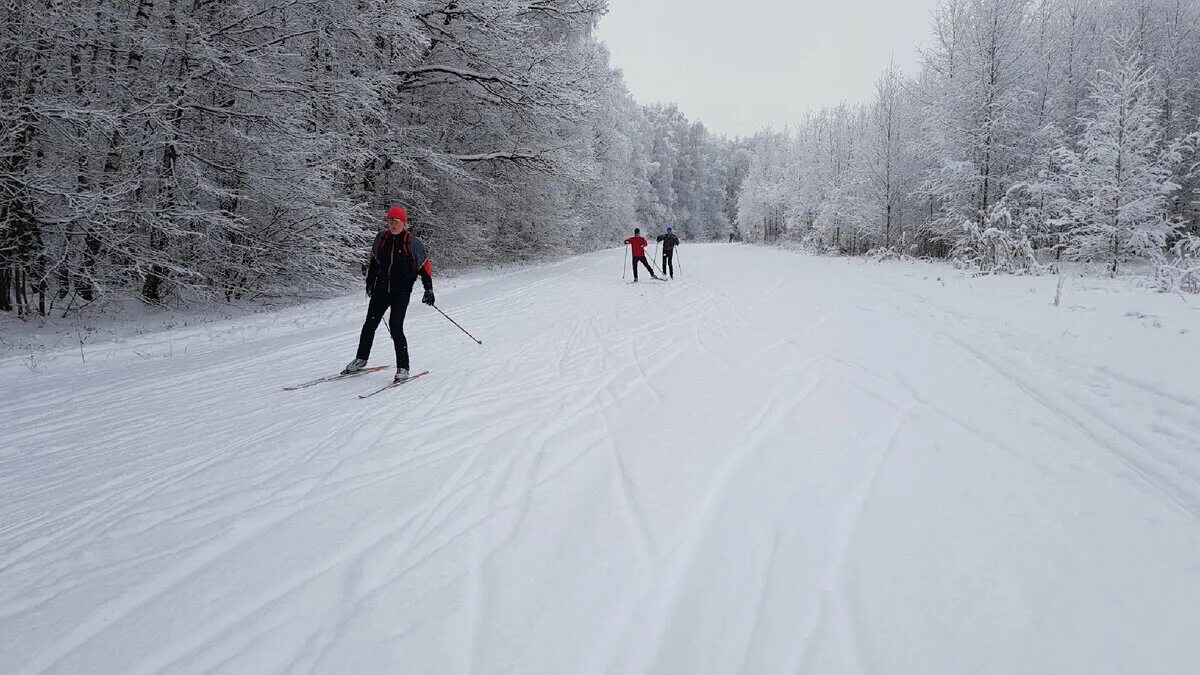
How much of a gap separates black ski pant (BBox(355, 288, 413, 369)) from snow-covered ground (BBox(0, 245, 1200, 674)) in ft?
1.18

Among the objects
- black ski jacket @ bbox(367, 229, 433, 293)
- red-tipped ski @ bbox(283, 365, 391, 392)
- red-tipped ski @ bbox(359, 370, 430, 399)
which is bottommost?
red-tipped ski @ bbox(359, 370, 430, 399)

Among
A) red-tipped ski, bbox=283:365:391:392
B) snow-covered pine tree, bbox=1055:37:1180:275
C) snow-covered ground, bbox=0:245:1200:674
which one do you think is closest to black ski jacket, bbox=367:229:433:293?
red-tipped ski, bbox=283:365:391:392

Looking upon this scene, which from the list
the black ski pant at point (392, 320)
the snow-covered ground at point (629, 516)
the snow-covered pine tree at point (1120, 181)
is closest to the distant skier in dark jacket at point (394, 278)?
the black ski pant at point (392, 320)

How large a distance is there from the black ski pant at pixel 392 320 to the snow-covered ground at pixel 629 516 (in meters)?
0.36

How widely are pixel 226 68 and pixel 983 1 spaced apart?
25.5 metres

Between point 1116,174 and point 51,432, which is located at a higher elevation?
point 1116,174

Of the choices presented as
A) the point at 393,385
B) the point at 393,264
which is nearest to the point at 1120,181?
the point at 393,264

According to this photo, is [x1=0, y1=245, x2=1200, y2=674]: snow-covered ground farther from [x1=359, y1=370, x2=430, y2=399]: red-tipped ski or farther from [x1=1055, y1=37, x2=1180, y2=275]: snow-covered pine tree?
[x1=1055, y1=37, x2=1180, y2=275]: snow-covered pine tree

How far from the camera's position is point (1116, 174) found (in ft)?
50.0

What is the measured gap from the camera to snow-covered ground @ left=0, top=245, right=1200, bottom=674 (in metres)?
1.93

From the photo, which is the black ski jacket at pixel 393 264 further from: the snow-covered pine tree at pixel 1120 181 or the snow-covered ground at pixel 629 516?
the snow-covered pine tree at pixel 1120 181

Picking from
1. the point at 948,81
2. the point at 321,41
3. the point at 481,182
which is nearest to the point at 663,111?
the point at 948,81

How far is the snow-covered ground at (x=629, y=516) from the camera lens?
1.93 metres

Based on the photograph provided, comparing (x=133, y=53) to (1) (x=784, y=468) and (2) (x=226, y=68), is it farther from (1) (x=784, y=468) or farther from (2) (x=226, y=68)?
(1) (x=784, y=468)
